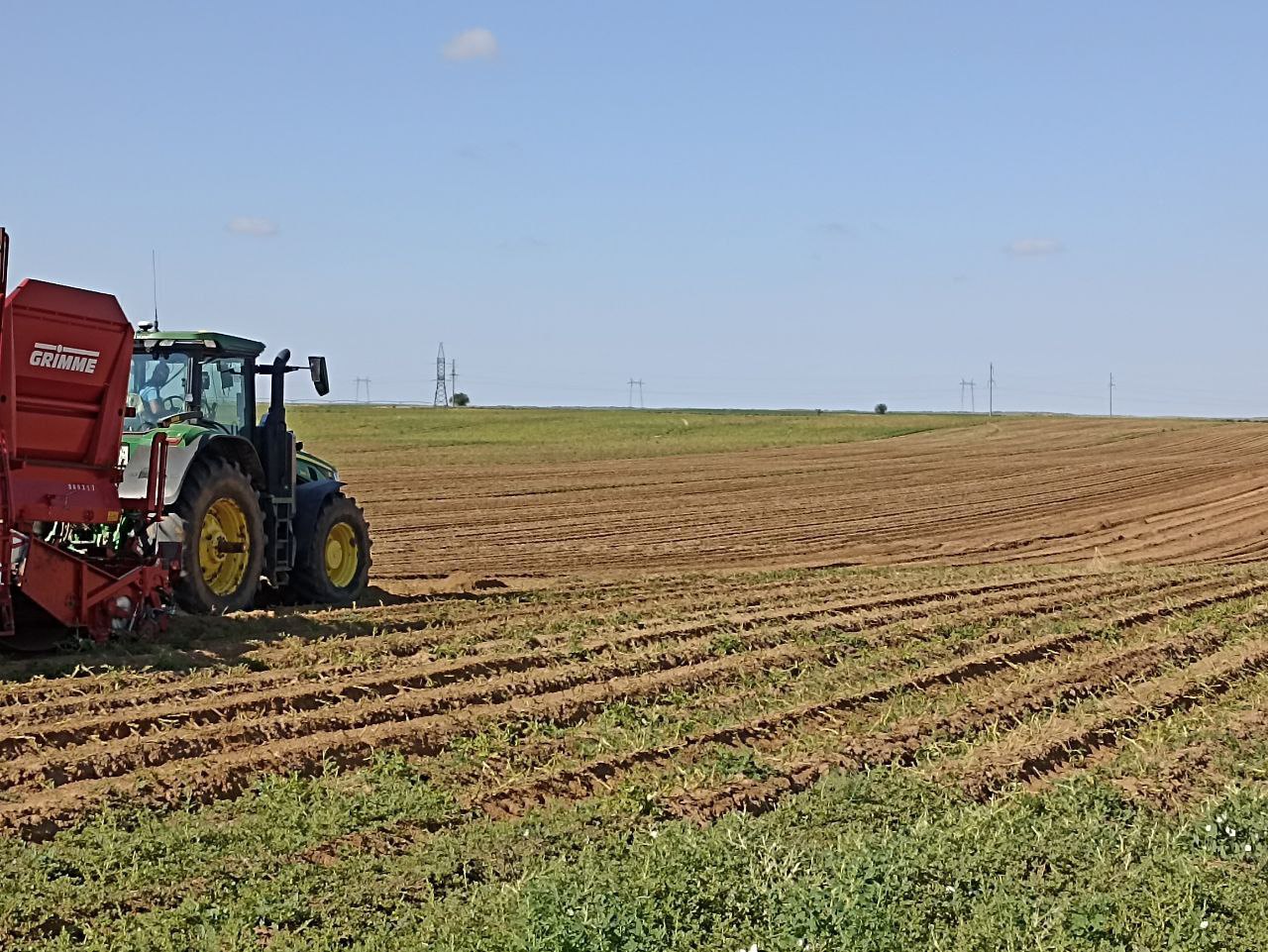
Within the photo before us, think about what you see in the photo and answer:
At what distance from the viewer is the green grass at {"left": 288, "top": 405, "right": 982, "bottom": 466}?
39.5 metres

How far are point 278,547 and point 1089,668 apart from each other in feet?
21.6

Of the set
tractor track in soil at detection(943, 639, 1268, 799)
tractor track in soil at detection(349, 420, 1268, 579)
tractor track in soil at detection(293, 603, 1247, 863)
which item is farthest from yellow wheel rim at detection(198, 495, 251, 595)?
tractor track in soil at detection(943, 639, 1268, 799)

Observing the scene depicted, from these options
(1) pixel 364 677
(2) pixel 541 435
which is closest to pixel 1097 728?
(1) pixel 364 677

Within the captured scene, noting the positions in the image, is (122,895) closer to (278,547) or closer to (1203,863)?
(1203,863)

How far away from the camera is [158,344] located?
12.0 metres

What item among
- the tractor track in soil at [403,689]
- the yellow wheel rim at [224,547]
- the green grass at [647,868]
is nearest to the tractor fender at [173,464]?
the yellow wheel rim at [224,547]

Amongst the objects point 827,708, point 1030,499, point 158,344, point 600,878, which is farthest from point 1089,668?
point 1030,499

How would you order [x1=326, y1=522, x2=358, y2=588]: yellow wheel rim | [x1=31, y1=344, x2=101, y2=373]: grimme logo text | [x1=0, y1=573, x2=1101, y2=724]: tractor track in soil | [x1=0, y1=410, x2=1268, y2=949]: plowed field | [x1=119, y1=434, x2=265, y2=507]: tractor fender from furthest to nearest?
1. [x1=326, y1=522, x2=358, y2=588]: yellow wheel rim
2. [x1=119, y1=434, x2=265, y2=507]: tractor fender
3. [x1=31, y1=344, x2=101, y2=373]: grimme logo text
4. [x1=0, y1=573, x2=1101, y2=724]: tractor track in soil
5. [x1=0, y1=410, x2=1268, y2=949]: plowed field

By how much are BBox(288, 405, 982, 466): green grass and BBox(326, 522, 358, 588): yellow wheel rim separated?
22.5 m

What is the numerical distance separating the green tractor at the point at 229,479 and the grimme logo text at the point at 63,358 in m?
0.85

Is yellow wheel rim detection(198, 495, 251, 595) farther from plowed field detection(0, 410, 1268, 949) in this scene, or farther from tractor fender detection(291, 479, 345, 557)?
tractor fender detection(291, 479, 345, 557)

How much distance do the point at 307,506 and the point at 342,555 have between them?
2.31 feet

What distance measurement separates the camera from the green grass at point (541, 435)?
39.5 meters

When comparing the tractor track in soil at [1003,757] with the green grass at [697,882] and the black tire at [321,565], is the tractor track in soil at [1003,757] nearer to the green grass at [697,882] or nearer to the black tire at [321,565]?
the green grass at [697,882]
